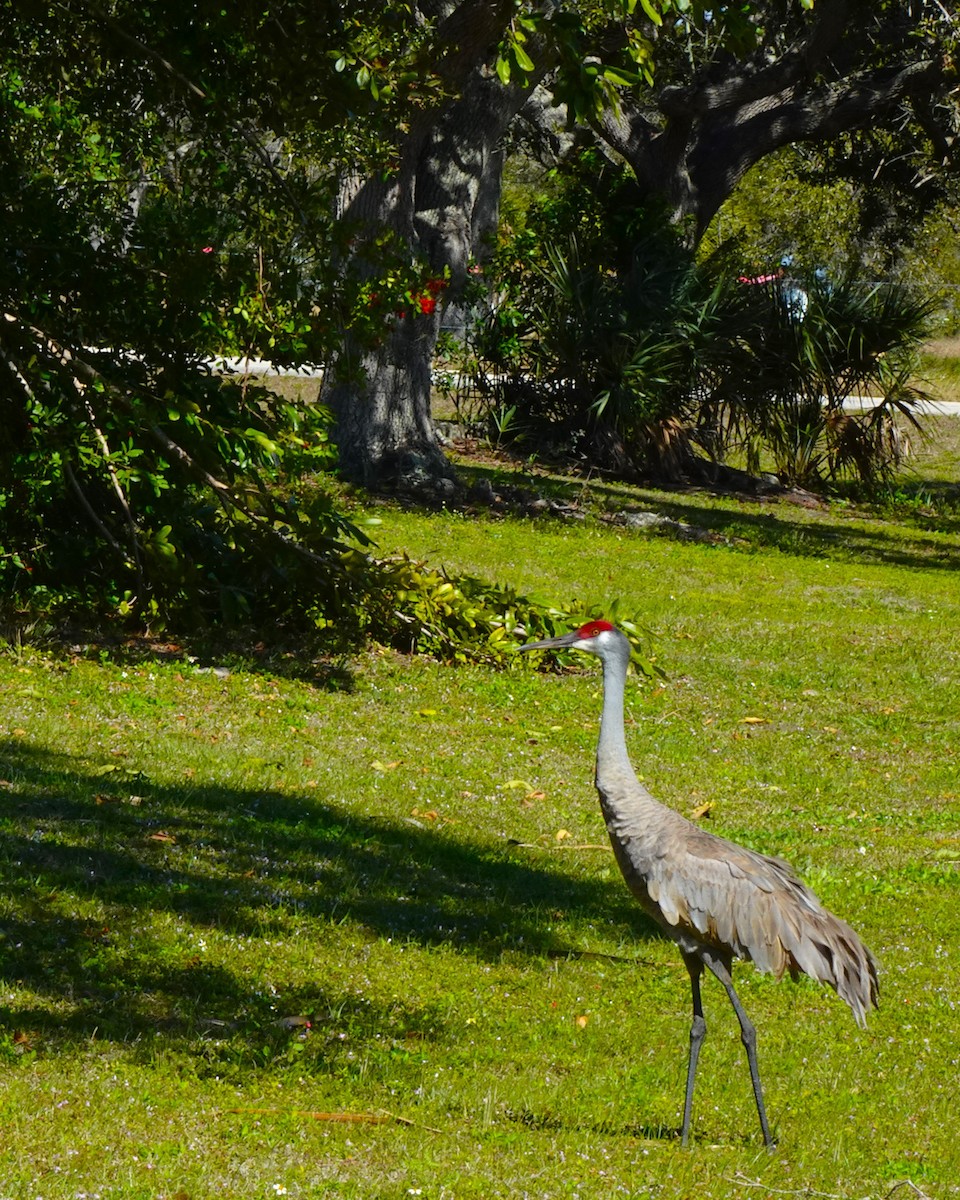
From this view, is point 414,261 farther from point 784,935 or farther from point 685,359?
point 784,935

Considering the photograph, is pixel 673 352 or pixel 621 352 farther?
pixel 673 352

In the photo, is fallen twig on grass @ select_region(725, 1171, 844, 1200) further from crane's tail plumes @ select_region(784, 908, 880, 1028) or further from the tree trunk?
the tree trunk

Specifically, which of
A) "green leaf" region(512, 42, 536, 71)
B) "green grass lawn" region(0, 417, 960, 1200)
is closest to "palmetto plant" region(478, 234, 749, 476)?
"green grass lawn" region(0, 417, 960, 1200)

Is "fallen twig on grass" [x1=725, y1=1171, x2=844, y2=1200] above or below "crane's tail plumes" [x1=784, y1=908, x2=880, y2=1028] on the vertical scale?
below

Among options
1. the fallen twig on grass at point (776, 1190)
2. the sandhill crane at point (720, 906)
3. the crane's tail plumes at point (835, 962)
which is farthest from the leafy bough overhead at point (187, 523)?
the fallen twig on grass at point (776, 1190)

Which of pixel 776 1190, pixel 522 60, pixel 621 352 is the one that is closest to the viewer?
pixel 776 1190

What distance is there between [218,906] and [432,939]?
3.09 ft

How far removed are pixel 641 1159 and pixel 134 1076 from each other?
1.67m

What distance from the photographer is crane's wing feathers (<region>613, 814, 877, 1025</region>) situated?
5.28m

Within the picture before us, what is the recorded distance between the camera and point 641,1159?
16.8 ft

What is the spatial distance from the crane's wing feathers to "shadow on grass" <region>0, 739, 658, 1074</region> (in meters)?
1.19

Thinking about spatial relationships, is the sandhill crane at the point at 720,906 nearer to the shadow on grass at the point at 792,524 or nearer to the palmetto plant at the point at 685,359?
the shadow on grass at the point at 792,524

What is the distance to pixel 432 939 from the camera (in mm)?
6922

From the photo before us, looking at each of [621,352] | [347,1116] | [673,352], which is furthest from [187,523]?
[673,352]
